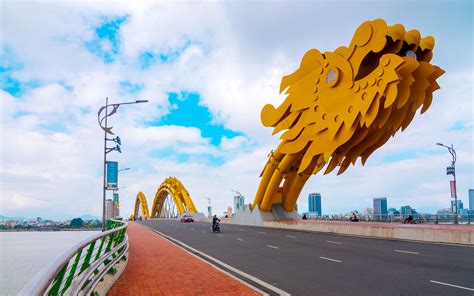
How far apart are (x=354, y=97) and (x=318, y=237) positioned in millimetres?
9745

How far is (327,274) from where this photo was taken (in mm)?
11570

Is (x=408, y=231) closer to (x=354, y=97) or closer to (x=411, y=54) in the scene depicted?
(x=354, y=97)

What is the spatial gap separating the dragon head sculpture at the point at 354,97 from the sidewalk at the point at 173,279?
17268 mm

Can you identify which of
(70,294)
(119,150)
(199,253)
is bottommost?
(199,253)

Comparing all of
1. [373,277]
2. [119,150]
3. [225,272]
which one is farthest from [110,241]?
[119,150]

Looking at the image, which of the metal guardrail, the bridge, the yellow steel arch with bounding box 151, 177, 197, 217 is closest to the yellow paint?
the yellow steel arch with bounding box 151, 177, 197, 217

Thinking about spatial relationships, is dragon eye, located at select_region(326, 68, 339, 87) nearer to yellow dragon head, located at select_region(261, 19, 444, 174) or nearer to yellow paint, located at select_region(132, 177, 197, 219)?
yellow dragon head, located at select_region(261, 19, 444, 174)

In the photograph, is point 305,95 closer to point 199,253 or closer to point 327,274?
point 199,253

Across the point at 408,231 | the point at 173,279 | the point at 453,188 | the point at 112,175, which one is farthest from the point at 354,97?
the point at 173,279

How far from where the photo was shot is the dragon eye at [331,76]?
30531mm

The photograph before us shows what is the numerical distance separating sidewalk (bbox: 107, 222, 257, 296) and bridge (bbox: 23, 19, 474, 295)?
29 mm

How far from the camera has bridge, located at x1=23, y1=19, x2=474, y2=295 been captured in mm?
9539

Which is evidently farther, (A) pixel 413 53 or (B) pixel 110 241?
(A) pixel 413 53

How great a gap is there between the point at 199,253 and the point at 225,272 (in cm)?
578
